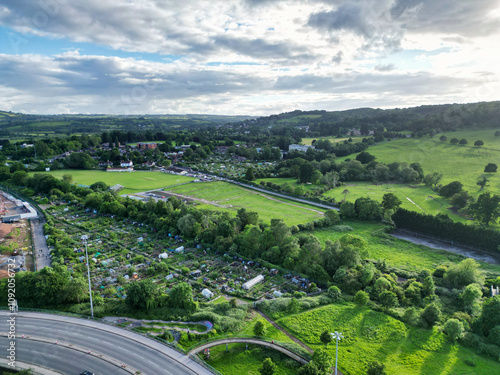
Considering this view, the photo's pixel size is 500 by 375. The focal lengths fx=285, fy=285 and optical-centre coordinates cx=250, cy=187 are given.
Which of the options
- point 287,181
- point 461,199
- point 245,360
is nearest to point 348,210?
point 461,199

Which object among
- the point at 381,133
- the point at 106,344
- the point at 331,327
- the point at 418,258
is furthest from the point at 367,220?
the point at 381,133

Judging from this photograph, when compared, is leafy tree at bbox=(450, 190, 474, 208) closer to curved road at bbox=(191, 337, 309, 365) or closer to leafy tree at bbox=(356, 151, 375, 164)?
leafy tree at bbox=(356, 151, 375, 164)

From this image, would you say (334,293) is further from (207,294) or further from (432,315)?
(207,294)

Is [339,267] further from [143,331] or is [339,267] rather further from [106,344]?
[106,344]

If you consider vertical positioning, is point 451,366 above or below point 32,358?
below

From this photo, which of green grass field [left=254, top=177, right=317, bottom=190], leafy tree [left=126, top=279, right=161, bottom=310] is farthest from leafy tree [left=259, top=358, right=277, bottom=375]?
green grass field [left=254, top=177, right=317, bottom=190]
